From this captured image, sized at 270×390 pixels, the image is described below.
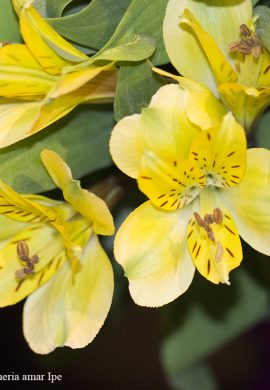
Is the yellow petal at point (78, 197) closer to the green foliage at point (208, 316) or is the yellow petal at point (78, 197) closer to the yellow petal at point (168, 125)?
the yellow petal at point (168, 125)

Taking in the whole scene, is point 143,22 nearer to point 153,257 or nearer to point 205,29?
point 205,29

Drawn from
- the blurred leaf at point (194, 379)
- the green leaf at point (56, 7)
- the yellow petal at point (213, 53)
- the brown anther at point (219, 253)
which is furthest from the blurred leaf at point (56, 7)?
the blurred leaf at point (194, 379)

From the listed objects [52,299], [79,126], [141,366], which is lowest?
[141,366]

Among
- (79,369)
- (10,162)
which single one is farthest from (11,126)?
(79,369)

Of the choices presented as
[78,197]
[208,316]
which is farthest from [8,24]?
[208,316]

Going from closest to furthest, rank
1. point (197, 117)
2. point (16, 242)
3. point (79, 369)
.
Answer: point (197, 117)
point (16, 242)
point (79, 369)

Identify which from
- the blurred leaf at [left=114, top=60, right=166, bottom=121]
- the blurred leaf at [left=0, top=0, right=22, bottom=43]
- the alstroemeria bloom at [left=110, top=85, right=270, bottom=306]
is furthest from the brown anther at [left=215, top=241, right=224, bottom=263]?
the blurred leaf at [left=0, top=0, right=22, bottom=43]

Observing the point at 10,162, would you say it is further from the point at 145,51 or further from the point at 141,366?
the point at 141,366

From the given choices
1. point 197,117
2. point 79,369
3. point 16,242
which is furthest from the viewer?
point 79,369
